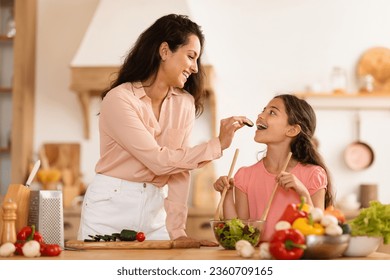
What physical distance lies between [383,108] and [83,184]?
7.32ft

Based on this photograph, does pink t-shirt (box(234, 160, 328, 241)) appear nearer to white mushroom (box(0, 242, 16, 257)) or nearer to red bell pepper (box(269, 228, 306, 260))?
red bell pepper (box(269, 228, 306, 260))

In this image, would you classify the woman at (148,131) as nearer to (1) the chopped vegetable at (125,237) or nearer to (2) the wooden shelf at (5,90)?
(1) the chopped vegetable at (125,237)

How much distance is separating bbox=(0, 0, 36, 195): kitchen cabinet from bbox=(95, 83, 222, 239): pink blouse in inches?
98.8

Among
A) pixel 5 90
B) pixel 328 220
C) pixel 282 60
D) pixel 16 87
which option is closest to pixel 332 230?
pixel 328 220

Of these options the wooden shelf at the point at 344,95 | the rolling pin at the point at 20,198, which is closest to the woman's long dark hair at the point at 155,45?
the rolling pin at the point at 20,198

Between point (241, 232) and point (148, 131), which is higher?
point (148, 131)

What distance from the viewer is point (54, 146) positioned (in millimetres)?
5250

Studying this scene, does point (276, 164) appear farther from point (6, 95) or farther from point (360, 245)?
point (6, 95)

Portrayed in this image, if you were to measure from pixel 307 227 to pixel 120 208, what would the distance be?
3.37 ft

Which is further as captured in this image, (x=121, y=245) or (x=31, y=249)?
(x=121, y=245)

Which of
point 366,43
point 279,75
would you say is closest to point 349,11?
point 366,43

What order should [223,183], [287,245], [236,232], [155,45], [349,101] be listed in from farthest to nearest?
[349,101] → [155,45] → [223,183] → [236,232] → [287,245]

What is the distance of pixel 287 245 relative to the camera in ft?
5.60

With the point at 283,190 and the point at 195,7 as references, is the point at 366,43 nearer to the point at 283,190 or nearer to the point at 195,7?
the point at 195,7
